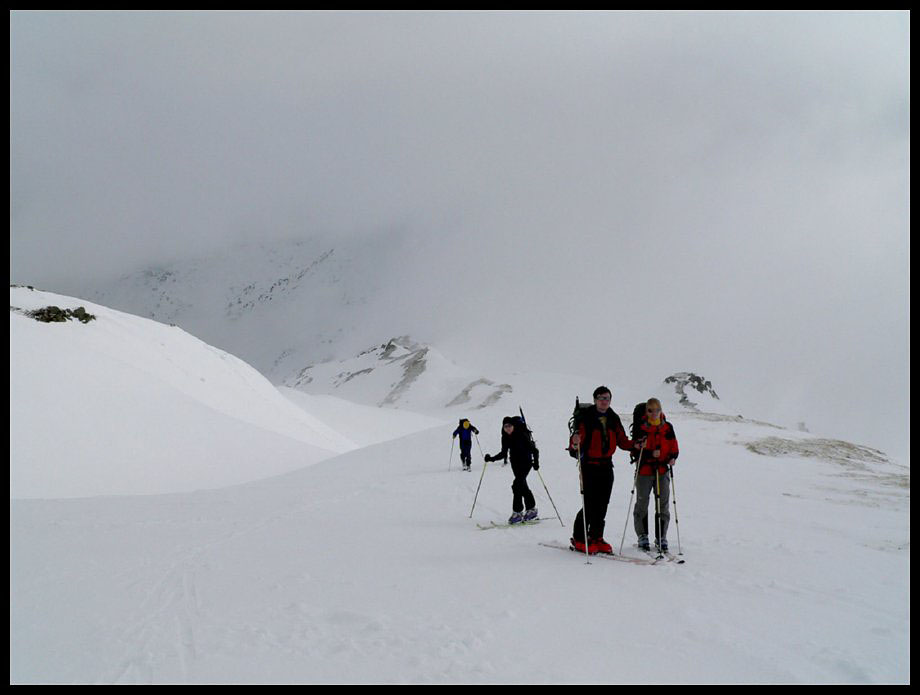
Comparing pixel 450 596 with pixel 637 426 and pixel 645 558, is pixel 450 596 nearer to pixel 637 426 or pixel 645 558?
pixel 645 558

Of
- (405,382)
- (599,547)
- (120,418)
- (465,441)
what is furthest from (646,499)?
(405,382)

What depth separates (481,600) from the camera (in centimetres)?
581

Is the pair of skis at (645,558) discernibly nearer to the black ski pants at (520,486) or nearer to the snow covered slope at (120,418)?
the black ski pants at (520,486)

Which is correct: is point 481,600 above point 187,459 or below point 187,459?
above

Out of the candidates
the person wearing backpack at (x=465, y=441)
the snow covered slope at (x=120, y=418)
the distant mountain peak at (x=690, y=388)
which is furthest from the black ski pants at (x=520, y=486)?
the distant mountain peak at (x=690, y=388)

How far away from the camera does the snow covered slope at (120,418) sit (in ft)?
63.7

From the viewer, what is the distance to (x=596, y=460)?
24.4ft

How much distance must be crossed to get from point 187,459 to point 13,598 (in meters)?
16.6

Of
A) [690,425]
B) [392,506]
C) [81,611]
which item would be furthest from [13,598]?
[690,425]

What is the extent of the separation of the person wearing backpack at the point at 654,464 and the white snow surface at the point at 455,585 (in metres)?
0.42

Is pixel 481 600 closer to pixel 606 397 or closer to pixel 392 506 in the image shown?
pixel 606 397

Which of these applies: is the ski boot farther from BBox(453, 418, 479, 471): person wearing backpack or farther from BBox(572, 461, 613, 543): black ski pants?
BBox(453, 418, 479, 471): person wearing backpack

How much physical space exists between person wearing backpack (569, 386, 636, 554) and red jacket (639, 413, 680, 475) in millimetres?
247

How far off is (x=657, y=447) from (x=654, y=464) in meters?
0.28
